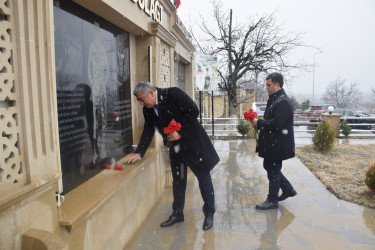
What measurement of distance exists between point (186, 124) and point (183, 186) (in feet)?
2.99

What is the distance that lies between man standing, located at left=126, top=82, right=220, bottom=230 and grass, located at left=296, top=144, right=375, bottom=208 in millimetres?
2504

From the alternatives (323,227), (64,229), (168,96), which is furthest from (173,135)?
(323,227)

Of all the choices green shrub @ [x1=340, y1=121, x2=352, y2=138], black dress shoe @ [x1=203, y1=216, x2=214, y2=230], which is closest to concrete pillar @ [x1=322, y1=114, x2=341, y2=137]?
green shrub @ [x1=340, y1=121, x2=352, y2=138]

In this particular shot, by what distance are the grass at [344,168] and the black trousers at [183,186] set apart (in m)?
2.34

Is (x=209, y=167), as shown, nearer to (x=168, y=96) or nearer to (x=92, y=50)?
(x=168, y=96)

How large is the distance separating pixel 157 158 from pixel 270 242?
2.25 meters

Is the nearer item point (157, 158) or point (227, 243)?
point (227, 243)

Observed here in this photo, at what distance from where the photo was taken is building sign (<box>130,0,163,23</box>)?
14.1 feet

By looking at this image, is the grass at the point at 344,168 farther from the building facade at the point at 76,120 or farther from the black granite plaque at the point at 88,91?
the black granite plaque at the point at 88,91

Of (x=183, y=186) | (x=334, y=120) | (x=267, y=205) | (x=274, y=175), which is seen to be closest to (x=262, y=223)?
(x=267, y=205)

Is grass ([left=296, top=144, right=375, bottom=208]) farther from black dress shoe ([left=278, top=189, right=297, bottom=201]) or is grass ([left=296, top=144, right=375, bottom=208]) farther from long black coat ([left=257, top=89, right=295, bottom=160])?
long black coat ([left=257, top=89, right=295, bottom=160])

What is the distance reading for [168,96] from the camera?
11.5 ft

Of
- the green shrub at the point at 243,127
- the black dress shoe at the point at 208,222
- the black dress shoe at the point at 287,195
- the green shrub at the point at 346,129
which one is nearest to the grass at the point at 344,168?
the black dress shoe at the point at 287,195

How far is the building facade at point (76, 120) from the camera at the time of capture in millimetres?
1827
